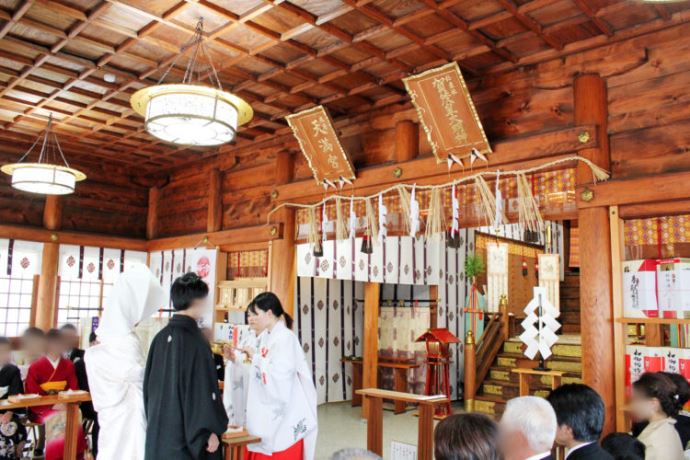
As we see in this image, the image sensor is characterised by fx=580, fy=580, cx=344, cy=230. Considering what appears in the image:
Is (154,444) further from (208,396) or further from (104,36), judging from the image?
(104,36)

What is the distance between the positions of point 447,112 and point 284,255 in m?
2.74

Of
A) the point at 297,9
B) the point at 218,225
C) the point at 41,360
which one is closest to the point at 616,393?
the point at 297,9

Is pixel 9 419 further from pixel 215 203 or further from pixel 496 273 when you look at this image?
pixel 496 273

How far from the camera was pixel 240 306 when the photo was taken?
7.42 meters

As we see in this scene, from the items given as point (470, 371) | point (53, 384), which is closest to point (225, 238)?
point (53, 384)

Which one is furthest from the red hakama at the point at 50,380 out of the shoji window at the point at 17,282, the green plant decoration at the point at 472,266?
the green plant decoration at the point at 472,266

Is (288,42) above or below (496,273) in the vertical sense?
above

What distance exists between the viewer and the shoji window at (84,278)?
821 centimetres

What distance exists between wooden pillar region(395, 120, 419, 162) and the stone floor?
2.91 m

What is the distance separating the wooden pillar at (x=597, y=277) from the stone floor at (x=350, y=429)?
7.44 ft

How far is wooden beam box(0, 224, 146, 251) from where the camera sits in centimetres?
770

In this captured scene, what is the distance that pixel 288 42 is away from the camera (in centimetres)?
477

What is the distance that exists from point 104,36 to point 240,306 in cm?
373

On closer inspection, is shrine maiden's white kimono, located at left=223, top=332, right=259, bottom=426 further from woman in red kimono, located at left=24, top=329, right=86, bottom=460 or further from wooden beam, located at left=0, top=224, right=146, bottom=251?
wooden beam, located at left=0, top=224, right=146, bottom=251
